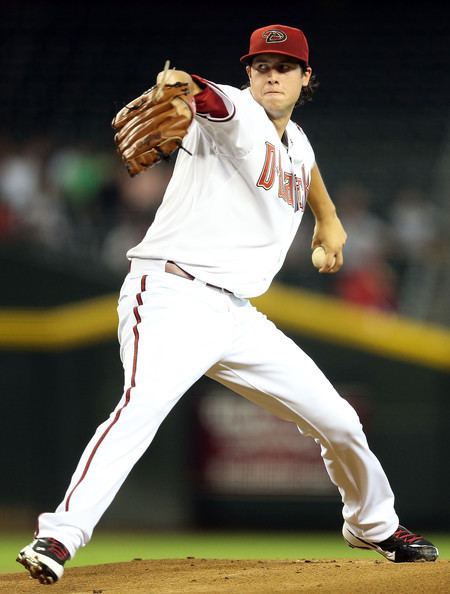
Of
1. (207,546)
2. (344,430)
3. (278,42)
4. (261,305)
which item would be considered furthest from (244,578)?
(261,305)

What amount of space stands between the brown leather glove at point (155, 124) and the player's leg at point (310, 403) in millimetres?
652

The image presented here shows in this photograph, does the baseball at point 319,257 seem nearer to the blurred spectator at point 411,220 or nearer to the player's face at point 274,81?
the player's face at point 274,81

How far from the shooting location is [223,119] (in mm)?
3207

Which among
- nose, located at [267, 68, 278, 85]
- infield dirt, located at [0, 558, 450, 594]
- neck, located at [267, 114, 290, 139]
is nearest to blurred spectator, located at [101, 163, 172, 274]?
infield dirt, located at [0, 558, 450, 594]

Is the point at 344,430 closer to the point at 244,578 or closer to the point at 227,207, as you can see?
the point at 244,578

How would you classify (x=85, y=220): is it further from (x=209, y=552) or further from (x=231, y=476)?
(x=209, y=552)

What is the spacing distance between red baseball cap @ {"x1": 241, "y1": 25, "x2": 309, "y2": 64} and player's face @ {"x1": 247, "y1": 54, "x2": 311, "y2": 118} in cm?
3

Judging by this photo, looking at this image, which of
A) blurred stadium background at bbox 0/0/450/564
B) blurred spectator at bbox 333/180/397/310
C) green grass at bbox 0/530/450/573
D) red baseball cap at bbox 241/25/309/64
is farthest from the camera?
blurred spectator at bbox 333/180/397/310

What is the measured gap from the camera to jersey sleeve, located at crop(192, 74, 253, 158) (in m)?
3.17

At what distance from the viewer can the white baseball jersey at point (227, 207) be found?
3396 millimetres

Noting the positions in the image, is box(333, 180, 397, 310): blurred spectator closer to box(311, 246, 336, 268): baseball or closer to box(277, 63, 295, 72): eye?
box(311, 246, 336, 268): baseball

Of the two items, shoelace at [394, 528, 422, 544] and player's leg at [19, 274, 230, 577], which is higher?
player's leg at [19, 274, 230, 577]

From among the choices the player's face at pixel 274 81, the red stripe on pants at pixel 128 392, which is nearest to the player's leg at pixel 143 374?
the red stripe on pants at pixel 128 392

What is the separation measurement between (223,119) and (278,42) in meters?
0.46
